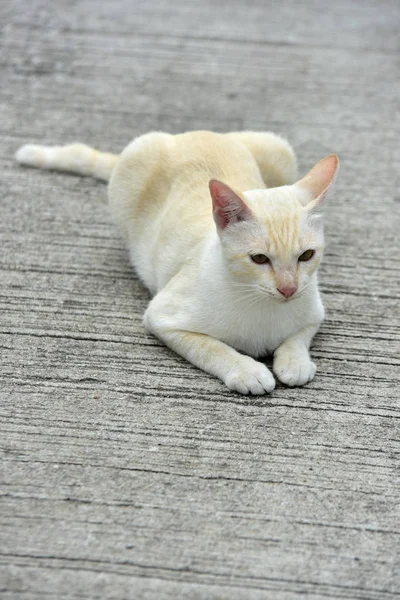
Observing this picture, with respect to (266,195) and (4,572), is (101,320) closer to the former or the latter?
(266,195)

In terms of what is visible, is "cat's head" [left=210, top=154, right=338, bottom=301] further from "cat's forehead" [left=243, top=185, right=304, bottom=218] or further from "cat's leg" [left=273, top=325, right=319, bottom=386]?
"cat's leg" [left=273, top=325, right=319, bottom=386]

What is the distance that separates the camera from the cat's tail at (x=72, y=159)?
13.6 feet

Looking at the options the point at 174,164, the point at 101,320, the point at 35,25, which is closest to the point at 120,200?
the point at 174,164

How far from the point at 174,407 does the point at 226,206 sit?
2.28ft

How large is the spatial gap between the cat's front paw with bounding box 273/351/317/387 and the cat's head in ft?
1.04

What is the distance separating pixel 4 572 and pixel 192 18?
5.29m

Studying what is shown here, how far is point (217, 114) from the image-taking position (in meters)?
4.99

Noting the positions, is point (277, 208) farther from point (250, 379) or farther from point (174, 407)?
point (174, 407)

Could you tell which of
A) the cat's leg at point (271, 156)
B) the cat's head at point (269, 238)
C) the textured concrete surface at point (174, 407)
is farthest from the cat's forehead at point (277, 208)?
the cat's leg at point (271, 156)

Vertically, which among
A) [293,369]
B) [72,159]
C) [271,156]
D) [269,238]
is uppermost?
[269,238]

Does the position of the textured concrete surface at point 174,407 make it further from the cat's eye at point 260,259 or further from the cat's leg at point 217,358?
the cat's eye at point 260,259

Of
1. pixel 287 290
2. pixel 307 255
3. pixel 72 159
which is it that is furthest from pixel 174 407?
pixel 72 159

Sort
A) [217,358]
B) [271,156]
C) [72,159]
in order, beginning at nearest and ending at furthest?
[217,358] < [271,156] < [72,159]

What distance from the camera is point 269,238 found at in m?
2.55
